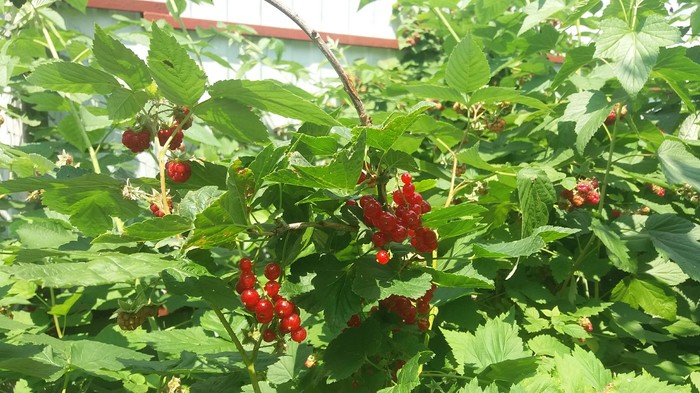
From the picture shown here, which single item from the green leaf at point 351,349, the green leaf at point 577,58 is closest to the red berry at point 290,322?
the green leaf at point 351,349

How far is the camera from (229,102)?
97 cm

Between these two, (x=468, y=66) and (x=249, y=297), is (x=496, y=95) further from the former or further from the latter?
(x=249, y=297)

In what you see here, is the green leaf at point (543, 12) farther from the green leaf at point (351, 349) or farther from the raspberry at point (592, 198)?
the green leaf at point (351, 349)

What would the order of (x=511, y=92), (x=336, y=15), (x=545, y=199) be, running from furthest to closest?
(x=336, y=15)
(x=511, y=92)
(x=545, y=199)

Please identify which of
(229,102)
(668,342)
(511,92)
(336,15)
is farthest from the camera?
(336,15)

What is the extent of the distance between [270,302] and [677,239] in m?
1.05

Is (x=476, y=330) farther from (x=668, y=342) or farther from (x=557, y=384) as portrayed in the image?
(x=668, y=342)

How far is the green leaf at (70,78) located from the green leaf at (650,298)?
52.4 inches

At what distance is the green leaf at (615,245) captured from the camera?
1356 mm

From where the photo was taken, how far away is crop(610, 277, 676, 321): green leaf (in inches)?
57.7

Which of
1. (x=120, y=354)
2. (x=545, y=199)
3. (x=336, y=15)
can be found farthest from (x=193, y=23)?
(x=545, y=199)

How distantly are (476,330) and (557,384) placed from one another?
17cm

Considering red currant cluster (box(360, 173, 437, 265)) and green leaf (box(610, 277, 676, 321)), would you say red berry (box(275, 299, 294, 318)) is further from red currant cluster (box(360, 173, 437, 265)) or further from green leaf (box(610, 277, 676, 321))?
green leaf (box(610, 277, 676, 321))

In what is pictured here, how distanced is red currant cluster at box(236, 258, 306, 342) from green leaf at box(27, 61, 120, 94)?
0.39 m
